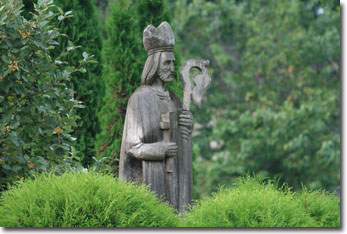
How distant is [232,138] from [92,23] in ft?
21.5

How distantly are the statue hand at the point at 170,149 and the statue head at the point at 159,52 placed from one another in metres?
0.67

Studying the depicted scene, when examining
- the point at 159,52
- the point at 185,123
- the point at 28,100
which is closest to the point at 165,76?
the point at 159,52

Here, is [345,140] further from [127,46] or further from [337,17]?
[337,17]

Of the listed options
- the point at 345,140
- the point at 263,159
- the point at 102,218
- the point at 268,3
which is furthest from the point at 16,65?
the point at 268,3

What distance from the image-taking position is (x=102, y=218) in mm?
4410

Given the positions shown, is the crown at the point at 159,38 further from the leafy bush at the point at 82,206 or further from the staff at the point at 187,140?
the leafy bush at the point at 82,206

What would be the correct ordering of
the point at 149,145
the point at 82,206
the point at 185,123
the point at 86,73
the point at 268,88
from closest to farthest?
the point at 82,206 → the point at 149,145 → the point at 185,123 → the point at 86,73 → the point at 268,88

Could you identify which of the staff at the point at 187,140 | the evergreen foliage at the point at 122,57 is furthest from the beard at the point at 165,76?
the evergreen foliage at the point at 122,57

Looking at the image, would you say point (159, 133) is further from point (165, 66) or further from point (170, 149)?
point (165, 66)

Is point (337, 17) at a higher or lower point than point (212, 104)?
higher

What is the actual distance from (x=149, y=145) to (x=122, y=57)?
11.1 feet

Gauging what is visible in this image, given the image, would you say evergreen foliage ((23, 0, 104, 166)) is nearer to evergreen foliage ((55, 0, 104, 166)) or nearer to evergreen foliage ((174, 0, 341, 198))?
evergreen foliage ((55, 0, 104, 166))

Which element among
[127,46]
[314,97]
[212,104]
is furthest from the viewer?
[212,104]

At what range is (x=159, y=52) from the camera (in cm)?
585
